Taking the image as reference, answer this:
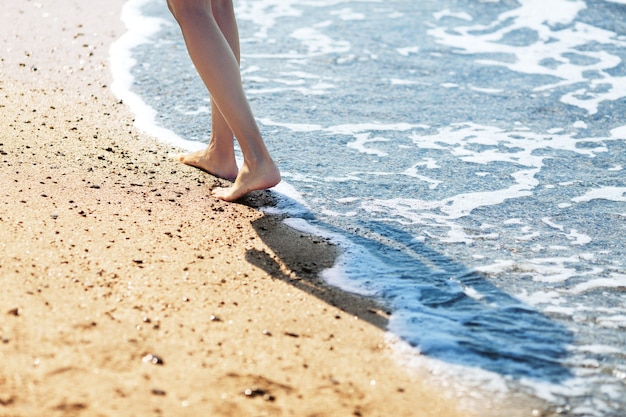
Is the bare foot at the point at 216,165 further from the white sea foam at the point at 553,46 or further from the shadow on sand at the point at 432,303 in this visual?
the white sea foam at the point at 553,46

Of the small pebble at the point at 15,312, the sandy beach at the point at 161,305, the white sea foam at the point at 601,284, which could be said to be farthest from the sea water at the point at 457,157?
the small pebble at the point at 15,312

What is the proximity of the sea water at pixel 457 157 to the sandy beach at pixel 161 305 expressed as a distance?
7.3 inches

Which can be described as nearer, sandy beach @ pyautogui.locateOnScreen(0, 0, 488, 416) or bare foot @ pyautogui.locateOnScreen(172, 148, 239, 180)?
sandy beach @ pyautogui.locateOnScreen(0, 0, 488, 416)

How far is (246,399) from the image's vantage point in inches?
80.0

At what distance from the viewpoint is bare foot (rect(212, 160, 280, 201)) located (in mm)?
3191

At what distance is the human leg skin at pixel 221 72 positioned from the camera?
10.1 feet

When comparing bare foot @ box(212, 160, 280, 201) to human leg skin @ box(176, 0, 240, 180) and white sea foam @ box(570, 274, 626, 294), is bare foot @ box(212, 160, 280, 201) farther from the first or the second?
white sea foam @ box(570, 274, 626, 294)

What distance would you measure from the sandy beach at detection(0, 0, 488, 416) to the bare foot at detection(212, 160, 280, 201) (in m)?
0.08

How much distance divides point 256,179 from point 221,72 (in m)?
0.43

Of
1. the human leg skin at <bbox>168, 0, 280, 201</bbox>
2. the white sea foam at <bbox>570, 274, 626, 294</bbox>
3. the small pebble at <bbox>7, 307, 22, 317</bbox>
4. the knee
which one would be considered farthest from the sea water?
the small pebble at <bbox>7, 307, 22, 317</bbox>

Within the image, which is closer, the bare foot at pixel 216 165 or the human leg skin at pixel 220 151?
the human leg skin at pixel 220 151

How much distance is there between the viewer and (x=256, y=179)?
3.21m

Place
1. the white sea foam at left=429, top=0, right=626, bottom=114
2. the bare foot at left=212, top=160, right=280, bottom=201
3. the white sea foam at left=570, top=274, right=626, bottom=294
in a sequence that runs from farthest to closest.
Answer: the white sea foam at left=429, top=0, right=626, bottom=114 < the bare foot at left=212, top=160, right=280, bottom=201 < the white sea foam at left=570, top=274, right=626, bottom=294

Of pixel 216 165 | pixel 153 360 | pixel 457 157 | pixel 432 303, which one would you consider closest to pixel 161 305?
pixel 153 360
